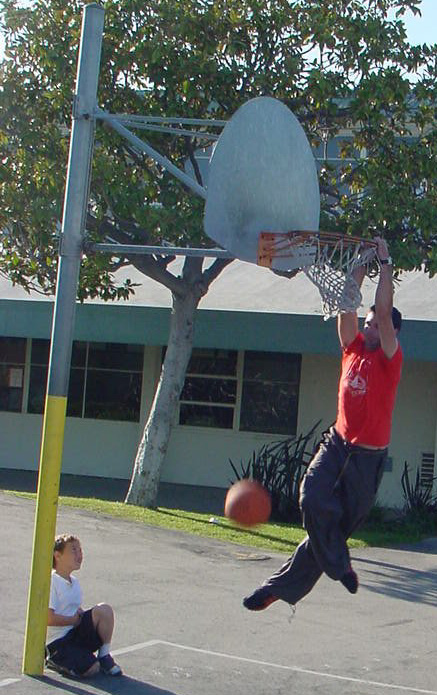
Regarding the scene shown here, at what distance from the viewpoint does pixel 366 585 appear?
41.0 feet

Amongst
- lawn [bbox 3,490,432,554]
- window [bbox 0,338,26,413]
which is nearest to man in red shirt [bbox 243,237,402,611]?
lawn [bbox 3,490,432,554]

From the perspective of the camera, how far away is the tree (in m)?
14.8

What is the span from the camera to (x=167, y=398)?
16688mm

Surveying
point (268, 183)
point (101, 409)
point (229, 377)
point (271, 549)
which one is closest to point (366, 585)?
point (271, 549)

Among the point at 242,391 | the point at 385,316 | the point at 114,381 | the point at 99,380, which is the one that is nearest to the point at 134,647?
the point at 385,316

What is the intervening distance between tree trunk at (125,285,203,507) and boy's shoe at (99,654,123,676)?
27.6 feet

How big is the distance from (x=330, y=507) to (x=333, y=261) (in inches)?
60.6

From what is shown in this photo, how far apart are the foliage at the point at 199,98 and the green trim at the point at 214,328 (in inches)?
104

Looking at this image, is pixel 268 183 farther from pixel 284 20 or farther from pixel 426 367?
pixel 426 367

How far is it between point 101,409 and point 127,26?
8942 millimetres

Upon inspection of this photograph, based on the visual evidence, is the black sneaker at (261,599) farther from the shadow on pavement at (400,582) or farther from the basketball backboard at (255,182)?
the shadow on pavement at (400,582)

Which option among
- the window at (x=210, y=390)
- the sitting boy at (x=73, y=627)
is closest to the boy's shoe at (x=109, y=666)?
the sitting boy at (x=73, y=627)

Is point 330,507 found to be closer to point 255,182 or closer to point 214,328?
point 255,182

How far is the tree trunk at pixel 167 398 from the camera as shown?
1667cm
